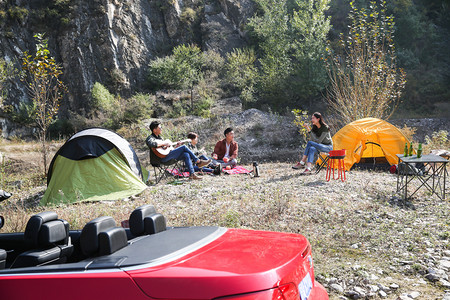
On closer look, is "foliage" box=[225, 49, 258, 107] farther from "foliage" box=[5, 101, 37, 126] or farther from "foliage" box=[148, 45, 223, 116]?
"foliage" box=[5, 101, 37, 126]

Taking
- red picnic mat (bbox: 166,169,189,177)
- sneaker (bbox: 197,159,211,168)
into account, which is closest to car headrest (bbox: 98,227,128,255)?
sneaker (bbox: 197,159,211,168)

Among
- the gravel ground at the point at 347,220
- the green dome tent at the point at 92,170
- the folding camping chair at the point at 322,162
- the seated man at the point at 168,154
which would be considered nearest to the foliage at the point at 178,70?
the seated man at the point at 168,154

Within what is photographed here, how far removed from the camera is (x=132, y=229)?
2268 mm

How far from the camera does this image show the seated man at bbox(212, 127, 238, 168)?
9203 millimetres

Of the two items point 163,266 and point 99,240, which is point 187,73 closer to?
point 99,240

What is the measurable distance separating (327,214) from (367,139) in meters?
5.24

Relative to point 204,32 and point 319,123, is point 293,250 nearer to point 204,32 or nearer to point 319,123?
point 319,123

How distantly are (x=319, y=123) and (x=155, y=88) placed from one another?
49.6 feet

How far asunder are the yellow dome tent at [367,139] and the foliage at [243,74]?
10.6 meters

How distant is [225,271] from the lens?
1510 mm

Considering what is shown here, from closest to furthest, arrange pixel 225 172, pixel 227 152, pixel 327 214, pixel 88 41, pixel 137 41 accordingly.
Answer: pixel 327 214 → pixel 225 172 → pixel 227 152 → pixel 88 41 → pixel 137 41

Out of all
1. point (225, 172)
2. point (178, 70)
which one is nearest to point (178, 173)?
point (225, 172)

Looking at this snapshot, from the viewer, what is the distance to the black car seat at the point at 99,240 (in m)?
1.81

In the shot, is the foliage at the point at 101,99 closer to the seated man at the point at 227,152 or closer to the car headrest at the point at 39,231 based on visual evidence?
the seated man at the point at 227,152
